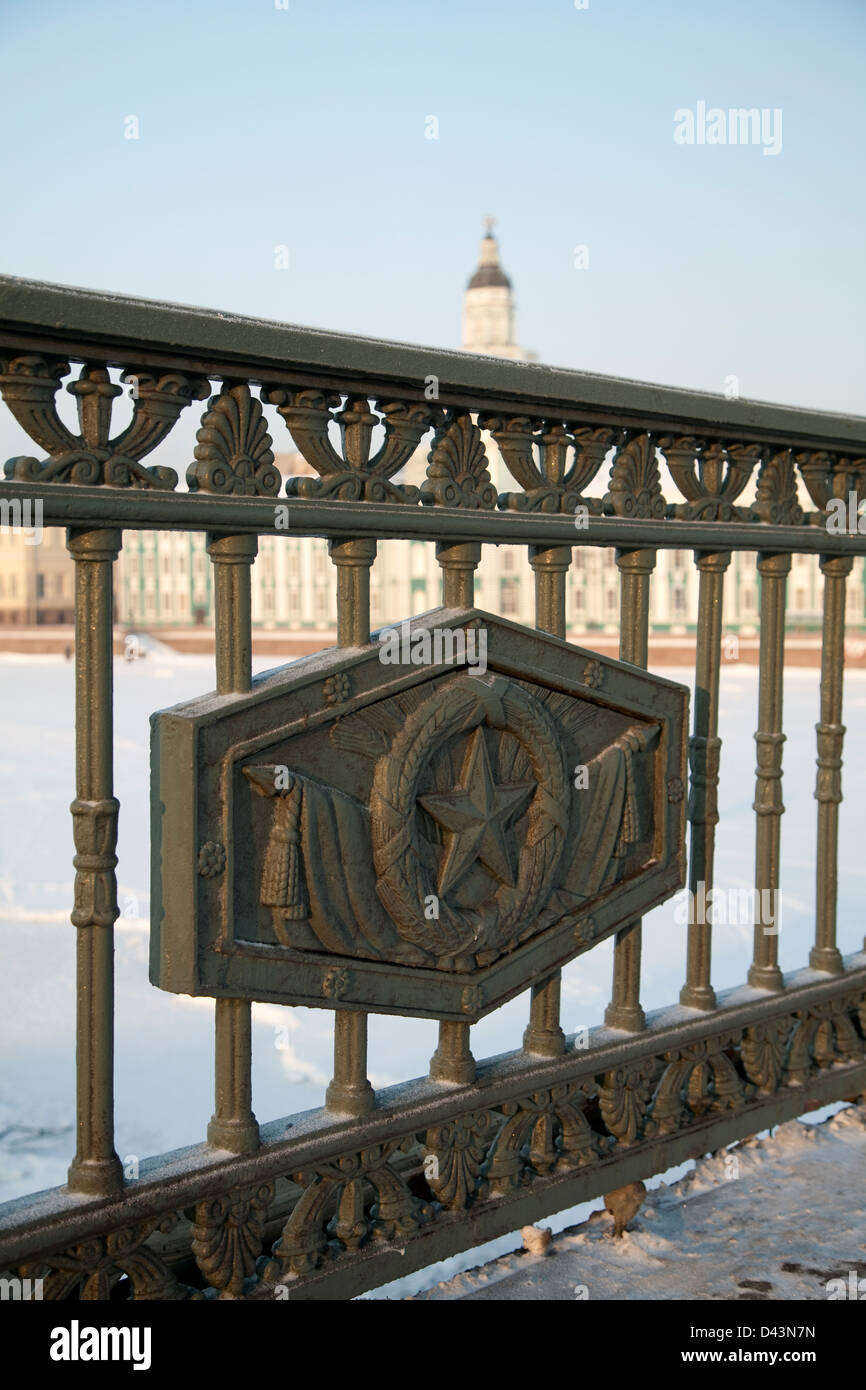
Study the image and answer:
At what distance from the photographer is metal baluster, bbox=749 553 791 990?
331cm

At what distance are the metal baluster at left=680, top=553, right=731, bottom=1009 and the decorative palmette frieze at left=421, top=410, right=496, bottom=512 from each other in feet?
2.65

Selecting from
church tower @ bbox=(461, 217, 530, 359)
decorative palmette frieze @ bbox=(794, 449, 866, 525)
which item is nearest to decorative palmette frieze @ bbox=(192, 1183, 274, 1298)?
decorative palmette frieze @ bbox=(794, 449, 866, 525)

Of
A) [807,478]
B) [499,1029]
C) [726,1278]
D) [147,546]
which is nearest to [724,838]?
[499,1029]

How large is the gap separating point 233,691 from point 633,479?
3.77 ft

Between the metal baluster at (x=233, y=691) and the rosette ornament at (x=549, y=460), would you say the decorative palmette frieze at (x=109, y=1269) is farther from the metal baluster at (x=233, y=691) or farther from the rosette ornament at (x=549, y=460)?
the rosette ornament at (x=549, y=460)

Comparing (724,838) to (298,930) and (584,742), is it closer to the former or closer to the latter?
(584,742)

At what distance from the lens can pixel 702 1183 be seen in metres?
3.19

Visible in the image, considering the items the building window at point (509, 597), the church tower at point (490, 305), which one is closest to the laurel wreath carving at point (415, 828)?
the building window at point (509, 597)

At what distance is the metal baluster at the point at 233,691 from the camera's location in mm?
2227

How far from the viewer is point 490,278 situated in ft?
218

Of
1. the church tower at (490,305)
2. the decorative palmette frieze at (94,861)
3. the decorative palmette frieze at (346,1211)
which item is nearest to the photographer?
the decorative palmette frieze at (94,861)

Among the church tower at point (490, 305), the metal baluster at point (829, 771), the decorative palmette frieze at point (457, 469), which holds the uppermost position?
the church tower at point (490, 305)

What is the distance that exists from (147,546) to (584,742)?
44.1 meters

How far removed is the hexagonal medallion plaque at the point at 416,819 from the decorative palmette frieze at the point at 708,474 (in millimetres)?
465
